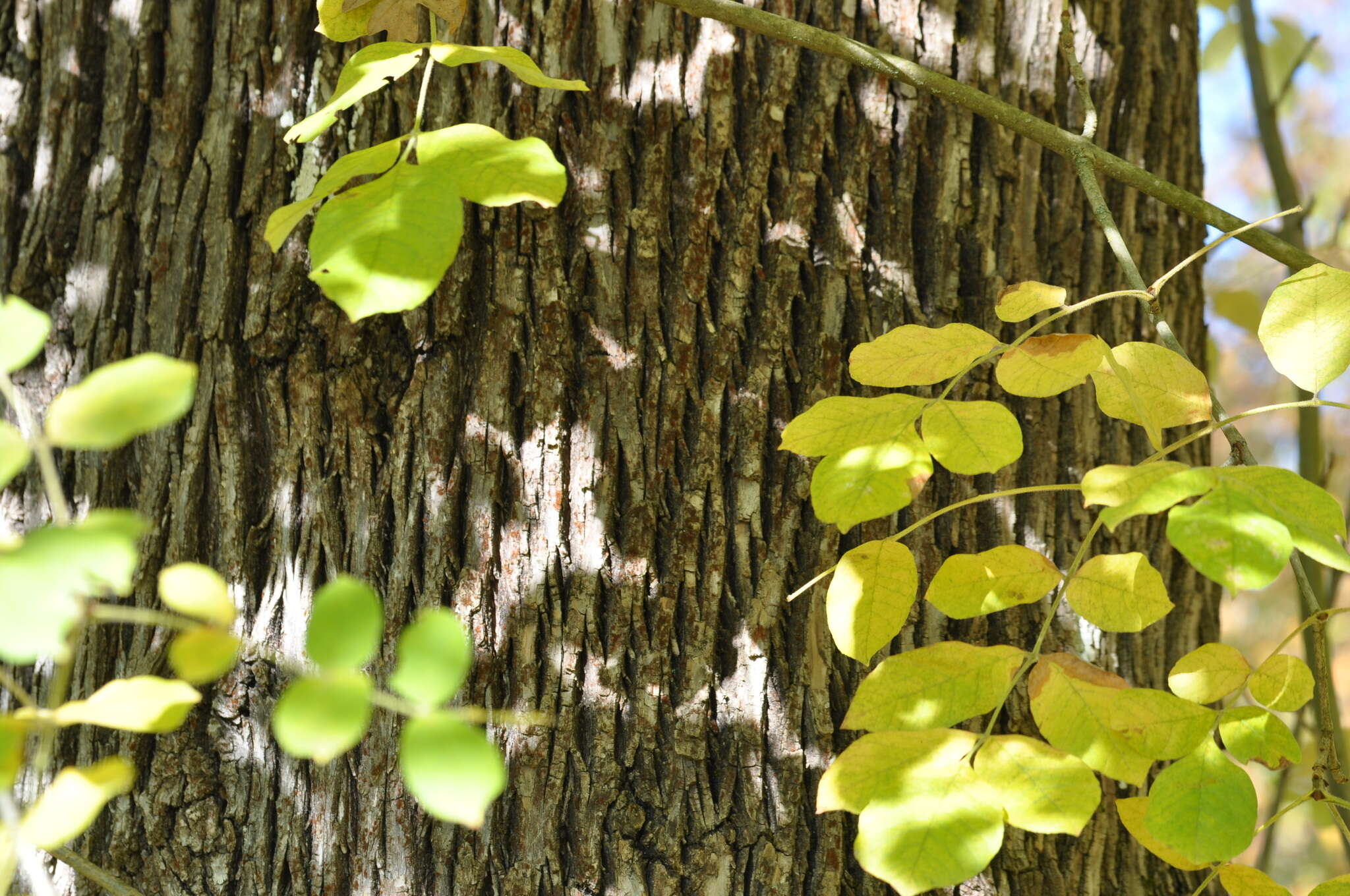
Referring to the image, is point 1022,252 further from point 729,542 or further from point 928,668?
point 928,668

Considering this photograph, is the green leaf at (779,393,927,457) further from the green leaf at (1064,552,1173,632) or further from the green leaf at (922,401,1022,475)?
the green leaf at (1064,552,1173,632)

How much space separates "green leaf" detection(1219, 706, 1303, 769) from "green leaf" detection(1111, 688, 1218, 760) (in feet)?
0.16

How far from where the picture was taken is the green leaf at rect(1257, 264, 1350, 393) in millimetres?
821

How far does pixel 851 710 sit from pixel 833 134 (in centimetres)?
78

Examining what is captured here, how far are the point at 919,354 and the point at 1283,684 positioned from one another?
46cm

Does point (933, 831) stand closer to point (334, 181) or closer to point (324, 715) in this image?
point (324, 715)

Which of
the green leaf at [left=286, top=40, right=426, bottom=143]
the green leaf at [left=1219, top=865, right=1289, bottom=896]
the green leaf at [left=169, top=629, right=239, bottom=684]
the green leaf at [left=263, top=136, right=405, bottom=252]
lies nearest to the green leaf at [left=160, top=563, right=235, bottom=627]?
the green leaf at [left=169, top=629, right=239, bottom=684]

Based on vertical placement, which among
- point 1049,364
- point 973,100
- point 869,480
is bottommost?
point 869,480

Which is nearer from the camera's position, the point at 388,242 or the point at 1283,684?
the point at 388,242

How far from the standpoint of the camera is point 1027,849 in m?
1.23

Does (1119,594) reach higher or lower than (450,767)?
higher

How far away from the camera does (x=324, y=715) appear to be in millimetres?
481

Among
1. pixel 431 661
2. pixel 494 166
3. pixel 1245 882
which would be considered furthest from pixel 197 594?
pixel 1245 882

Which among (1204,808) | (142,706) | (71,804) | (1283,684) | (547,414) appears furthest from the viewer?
(547,414)
